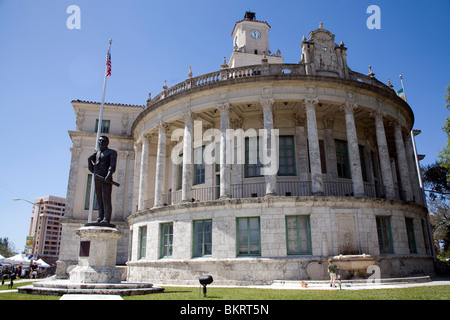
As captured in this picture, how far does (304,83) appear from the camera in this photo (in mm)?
21406

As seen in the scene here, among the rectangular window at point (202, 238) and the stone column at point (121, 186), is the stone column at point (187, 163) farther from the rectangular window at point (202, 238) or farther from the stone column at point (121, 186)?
the stone column at point (121, 186)

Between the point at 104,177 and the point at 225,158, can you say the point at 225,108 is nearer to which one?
Result: the point at 225,158

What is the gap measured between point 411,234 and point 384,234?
10.1ft

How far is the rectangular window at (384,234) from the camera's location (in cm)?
1983

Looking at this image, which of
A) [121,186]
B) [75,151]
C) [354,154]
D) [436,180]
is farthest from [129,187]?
[436,180]

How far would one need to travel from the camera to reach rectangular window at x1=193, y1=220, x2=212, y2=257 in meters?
19.7

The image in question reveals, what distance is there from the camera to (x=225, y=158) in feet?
67.6

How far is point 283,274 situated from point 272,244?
1605 millimetres

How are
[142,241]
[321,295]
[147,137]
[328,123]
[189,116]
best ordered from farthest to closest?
[147,137] → [328,123] → [142,241] → [189,116] → [321,295]

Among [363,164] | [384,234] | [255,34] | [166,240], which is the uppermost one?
[255,34]

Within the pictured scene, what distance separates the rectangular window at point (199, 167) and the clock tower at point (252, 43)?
15511 mm

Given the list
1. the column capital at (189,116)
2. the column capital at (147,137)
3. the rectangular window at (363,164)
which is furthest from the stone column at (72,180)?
→ the rectangular window at (363,164)

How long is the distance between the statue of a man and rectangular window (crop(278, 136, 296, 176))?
12.0 meters
